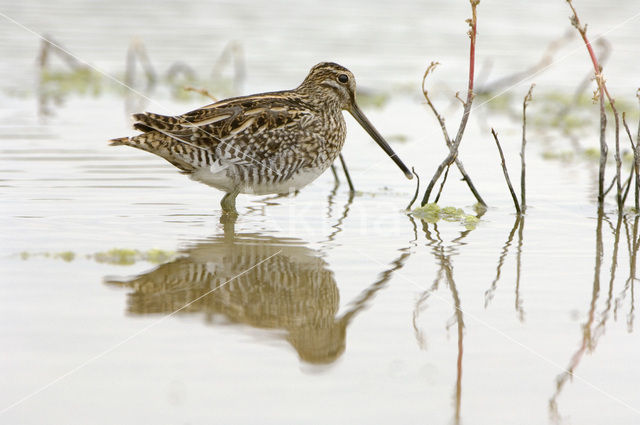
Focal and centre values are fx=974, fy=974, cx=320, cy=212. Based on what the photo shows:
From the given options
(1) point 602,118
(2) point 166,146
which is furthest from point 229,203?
(1) point 602,118

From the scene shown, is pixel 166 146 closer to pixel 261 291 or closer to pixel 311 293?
pixel 261 291

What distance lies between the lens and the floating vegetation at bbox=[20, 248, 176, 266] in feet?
18.6

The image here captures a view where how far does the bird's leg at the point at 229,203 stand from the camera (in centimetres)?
725

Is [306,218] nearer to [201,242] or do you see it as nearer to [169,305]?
[201,242]

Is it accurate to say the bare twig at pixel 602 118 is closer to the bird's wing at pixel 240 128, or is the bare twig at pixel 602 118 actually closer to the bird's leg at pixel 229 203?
the bird's wing at pixel 240 128

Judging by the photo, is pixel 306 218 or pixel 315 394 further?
pixel 306 218

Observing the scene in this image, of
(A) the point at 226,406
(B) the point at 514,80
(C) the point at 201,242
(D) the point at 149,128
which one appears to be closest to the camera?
(A) the point at 226,406

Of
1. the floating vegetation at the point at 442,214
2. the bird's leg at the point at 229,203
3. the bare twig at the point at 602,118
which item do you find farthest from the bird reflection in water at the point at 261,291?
the bare twig at the point at 602,118

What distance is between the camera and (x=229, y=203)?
23.9ft

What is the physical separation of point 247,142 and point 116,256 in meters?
1.61

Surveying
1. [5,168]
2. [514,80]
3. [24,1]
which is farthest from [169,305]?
[24,1]

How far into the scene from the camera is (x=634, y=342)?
4.55 meters

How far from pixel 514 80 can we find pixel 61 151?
20.9ft

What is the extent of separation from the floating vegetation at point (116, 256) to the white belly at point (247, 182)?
1267 mm
